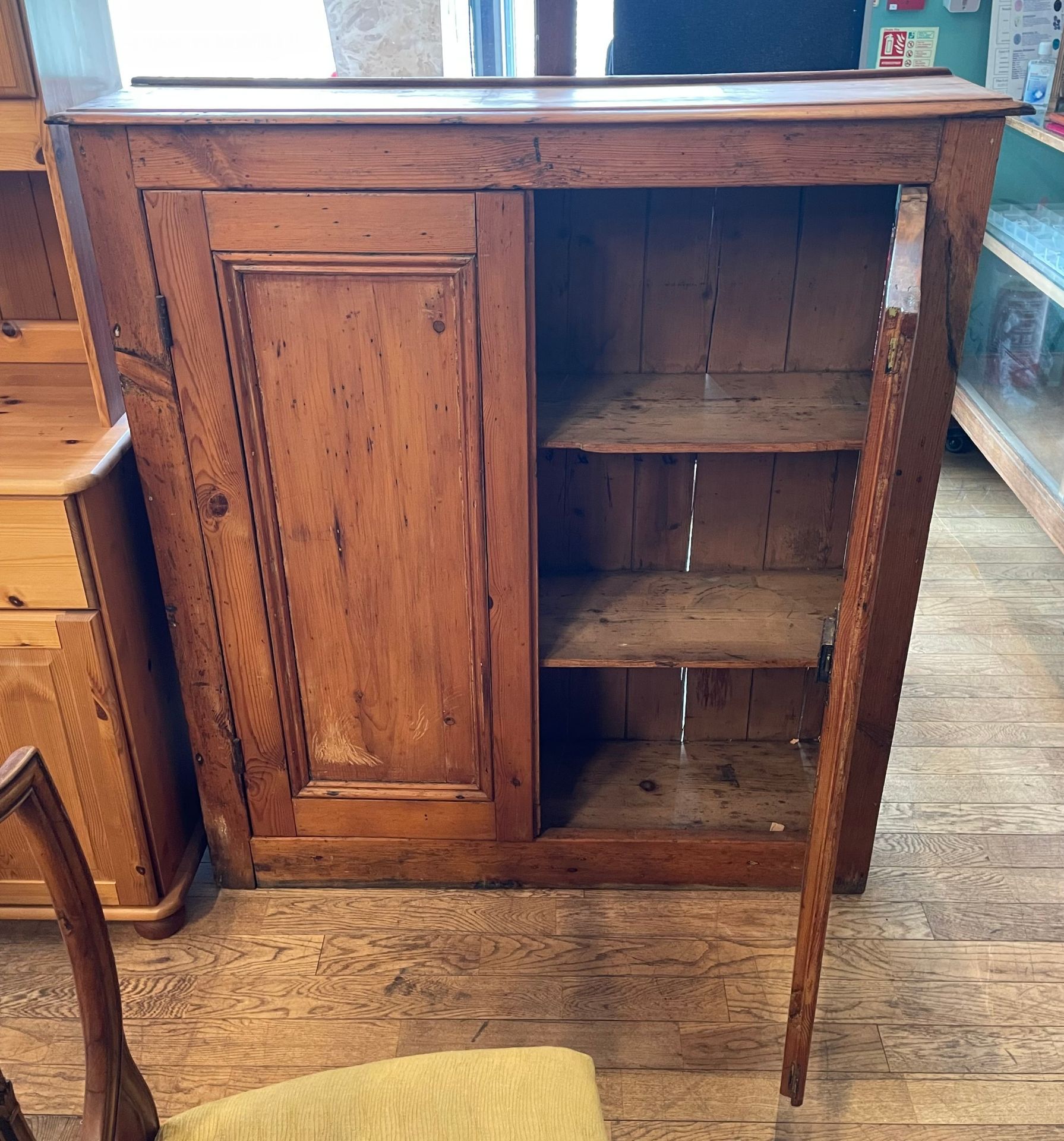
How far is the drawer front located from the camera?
154 centimetres


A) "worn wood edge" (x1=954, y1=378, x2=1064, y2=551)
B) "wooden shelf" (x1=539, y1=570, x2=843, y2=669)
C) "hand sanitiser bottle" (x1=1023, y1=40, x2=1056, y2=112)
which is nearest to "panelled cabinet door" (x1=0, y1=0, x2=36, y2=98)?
"wooden shelf" (x1=539, y1=570, x2=843, y2=669)

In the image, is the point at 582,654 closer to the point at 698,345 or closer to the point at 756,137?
the point at 698,345

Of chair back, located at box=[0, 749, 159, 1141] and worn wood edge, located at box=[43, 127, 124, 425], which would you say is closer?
chair back, located at box=[0, 749, 159, 1141]

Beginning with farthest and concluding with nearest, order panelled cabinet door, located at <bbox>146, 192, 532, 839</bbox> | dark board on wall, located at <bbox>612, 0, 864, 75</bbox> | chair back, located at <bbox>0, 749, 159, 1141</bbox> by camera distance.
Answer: dark board on wall, located at <bbox>612, 0, 864, 75</bbox> < panelled cabinet door, located at <bbox>146, 192, 532, 839</bbox> < chair back, located at <bbox>0, 749, 159, 1141</bbox>

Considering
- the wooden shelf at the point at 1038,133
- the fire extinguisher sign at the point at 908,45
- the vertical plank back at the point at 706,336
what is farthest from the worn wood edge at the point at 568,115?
the fire extinguisher sign at the point at 908,45

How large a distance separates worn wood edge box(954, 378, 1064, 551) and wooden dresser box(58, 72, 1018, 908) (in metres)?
1.01

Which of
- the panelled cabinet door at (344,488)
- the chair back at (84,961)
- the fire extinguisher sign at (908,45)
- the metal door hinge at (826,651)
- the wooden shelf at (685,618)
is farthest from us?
the fire extinguisher sign at (908,45)

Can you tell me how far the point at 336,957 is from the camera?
1.89m

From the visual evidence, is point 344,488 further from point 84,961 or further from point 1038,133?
point 1038,133

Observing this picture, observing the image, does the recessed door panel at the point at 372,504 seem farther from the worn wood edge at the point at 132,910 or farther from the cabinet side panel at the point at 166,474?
the worn wood edge at the point at 132,910

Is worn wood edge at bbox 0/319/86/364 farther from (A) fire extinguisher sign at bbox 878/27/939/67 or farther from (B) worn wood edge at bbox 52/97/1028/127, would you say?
(A) fire extinguisher sign at bbox 878/27/939/67

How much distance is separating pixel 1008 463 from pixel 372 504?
2.31 m

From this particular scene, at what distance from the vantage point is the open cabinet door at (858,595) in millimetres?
1112

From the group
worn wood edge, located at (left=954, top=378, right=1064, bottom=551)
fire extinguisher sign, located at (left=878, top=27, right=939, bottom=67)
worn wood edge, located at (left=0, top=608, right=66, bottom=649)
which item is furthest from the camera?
fire extinguisher sign, located at (left=878, top=27, right=939, bottom=67)
